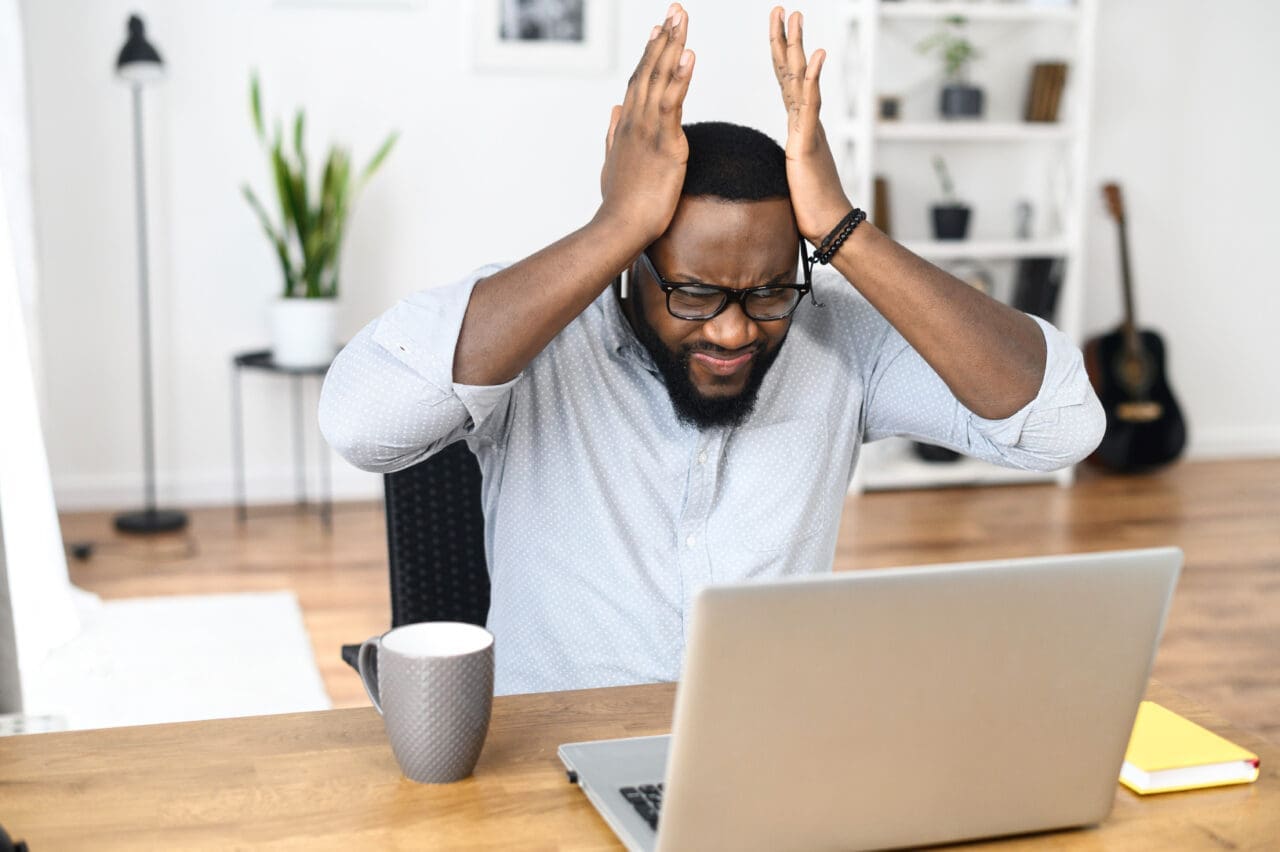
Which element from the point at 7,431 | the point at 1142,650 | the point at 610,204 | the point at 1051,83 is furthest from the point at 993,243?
the point at 1142,650

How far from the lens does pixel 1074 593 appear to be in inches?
35.1

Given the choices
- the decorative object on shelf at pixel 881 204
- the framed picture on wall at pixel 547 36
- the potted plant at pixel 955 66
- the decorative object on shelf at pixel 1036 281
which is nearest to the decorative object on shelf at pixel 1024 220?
the decorative object on shelf at pixel 1036 281

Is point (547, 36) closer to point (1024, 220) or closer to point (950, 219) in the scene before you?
point (950, 219)

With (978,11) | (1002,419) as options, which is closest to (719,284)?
(1002,419)

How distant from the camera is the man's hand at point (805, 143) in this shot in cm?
136

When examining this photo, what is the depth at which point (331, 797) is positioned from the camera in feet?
3.27

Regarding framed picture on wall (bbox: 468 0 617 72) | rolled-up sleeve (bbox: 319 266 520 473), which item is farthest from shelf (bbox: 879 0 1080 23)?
rolled-up sleeve (bbox: 319 266 520 473)

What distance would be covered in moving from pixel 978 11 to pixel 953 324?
3.74 m

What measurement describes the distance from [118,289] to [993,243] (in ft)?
9.69

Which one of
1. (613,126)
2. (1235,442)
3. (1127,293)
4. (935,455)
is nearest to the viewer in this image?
(613,126)

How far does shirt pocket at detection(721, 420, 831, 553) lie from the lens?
151 centimetres

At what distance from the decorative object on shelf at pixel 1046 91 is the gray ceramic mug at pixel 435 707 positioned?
176 inches

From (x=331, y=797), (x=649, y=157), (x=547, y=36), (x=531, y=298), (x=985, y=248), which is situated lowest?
(x=331, y=797)

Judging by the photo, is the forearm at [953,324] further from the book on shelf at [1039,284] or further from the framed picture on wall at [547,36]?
the book on shelf at [1039,284]
